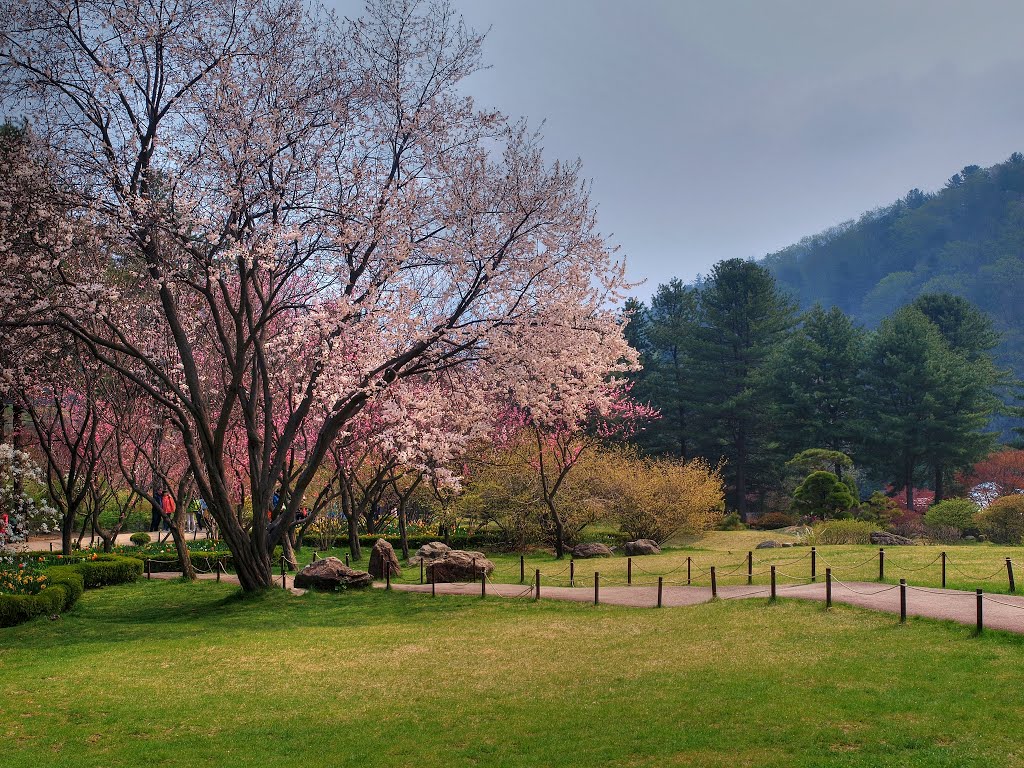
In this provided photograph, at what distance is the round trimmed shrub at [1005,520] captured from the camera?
26.3 m

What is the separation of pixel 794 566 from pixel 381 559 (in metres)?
9.57

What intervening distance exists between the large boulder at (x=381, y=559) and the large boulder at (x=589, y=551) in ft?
24.4

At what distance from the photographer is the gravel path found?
10883 millimetres

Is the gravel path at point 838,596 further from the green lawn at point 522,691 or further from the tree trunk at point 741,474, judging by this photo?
the tree trunk at point 741,474

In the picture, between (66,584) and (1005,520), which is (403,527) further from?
(1005,520)

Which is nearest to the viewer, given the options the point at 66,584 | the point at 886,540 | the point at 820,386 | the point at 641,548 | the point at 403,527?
the point at 66,584

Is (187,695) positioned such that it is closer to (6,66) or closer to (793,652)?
(793,652)

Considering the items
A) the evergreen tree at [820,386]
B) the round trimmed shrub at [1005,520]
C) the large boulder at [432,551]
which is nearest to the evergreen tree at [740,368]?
the evergreen tree at [820,386]

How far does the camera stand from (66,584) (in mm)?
14469

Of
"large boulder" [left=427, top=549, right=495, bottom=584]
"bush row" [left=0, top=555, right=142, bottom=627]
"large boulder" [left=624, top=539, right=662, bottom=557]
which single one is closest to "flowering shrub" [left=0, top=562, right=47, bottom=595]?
"bush row" [left=0, top=555, right=142, bottom=627]

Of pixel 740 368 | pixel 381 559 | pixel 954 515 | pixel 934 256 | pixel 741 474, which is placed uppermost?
Result: pixel 934 256

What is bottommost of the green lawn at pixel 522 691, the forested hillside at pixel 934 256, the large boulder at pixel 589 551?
the large boulder at pixel 589 551

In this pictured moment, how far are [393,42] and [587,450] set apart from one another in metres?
17.3

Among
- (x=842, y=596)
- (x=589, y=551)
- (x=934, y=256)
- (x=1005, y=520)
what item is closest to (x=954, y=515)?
(x=1005, y=520)
